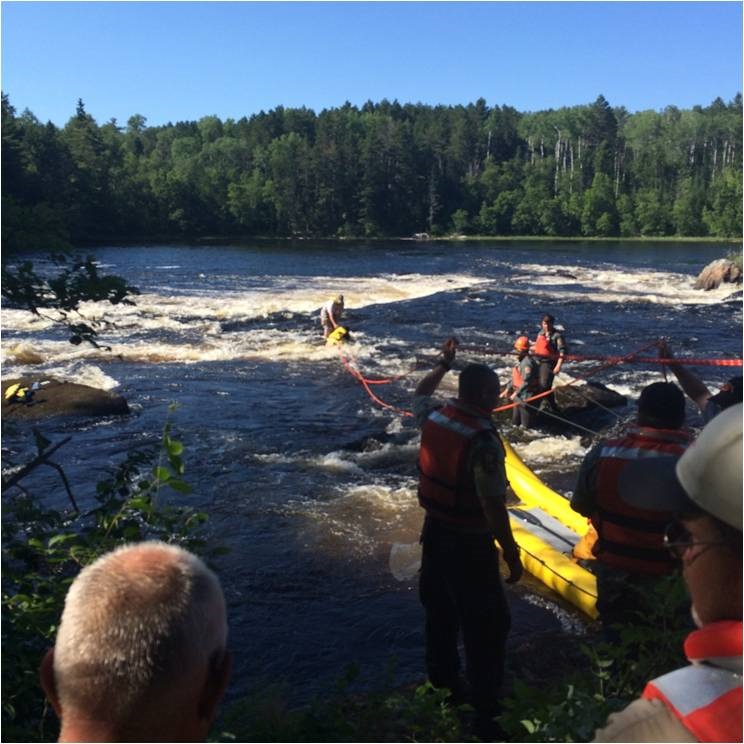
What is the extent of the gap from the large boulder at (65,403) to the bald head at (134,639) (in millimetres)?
12379

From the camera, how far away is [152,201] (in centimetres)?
7725

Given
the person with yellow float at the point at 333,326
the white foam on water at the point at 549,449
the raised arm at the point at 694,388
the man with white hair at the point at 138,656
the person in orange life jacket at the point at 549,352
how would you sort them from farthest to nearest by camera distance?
1. the person with yellow float at the point at 333,326
2. the person in orange life jacket at the point at 549,352
3. the white foam on water at the point at 549,449
4. the raised arm at the point at 694,388
5. the man with white hair at the point at 138,656

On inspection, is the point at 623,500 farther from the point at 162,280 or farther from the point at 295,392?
the point at 162,280

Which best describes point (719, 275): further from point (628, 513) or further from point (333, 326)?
point (628, 513)

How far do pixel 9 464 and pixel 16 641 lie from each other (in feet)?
26.9

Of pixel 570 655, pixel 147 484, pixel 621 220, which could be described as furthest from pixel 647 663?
pixel 621 220

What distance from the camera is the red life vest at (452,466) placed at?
14.1ft

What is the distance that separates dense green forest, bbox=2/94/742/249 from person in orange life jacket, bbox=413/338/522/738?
201ft

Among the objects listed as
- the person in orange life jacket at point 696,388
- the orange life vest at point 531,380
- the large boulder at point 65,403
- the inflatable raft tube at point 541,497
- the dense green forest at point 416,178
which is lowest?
the inflatable raft tube at point 541,497

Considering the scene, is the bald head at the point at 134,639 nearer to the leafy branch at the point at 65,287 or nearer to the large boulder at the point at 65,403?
the leafy branch at the point at 65,287

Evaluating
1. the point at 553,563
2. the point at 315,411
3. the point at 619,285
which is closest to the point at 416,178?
the point at 619,285

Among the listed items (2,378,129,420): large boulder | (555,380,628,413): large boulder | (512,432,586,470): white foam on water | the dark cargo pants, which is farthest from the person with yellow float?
the dark cargo pants

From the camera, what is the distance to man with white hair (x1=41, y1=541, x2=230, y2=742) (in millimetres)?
1556

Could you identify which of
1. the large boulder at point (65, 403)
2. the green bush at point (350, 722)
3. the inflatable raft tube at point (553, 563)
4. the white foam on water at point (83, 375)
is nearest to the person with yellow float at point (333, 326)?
the white foam on water at point (83, 375)
